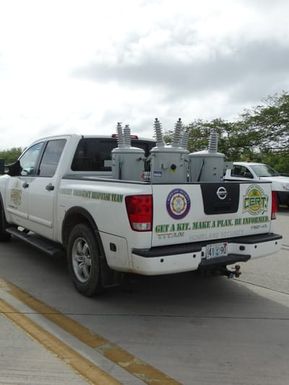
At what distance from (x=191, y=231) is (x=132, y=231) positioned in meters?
0.68

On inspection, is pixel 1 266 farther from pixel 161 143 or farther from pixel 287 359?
pixel 287 359

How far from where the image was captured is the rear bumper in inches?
182

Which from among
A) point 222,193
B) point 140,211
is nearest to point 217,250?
point 222,193

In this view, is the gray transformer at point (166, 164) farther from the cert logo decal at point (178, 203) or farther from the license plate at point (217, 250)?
the license plate at point (217, 250)

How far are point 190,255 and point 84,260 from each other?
1.39 m

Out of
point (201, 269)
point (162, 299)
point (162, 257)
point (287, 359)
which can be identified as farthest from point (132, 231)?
point (287, 359)

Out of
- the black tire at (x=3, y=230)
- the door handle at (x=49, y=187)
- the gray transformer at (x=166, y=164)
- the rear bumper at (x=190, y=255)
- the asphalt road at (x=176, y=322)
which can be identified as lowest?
the asphalt road at (x=176, y=322)

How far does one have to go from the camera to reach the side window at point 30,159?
7164mm

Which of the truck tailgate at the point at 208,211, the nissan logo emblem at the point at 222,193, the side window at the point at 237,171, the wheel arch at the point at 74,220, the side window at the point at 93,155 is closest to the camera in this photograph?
the truck tailgate at the point at 208,211

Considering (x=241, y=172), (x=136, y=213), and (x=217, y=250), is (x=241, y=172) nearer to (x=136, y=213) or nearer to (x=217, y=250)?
(x=217, y=250)

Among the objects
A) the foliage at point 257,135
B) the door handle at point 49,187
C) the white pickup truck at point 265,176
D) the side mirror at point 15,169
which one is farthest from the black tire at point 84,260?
the foliage at point 257,135

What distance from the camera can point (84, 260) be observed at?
5.59m

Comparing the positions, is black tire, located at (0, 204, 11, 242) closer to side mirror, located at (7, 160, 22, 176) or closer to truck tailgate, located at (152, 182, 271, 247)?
side mirror, located at (7, 160, 22, 176)

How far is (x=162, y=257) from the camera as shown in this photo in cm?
465
